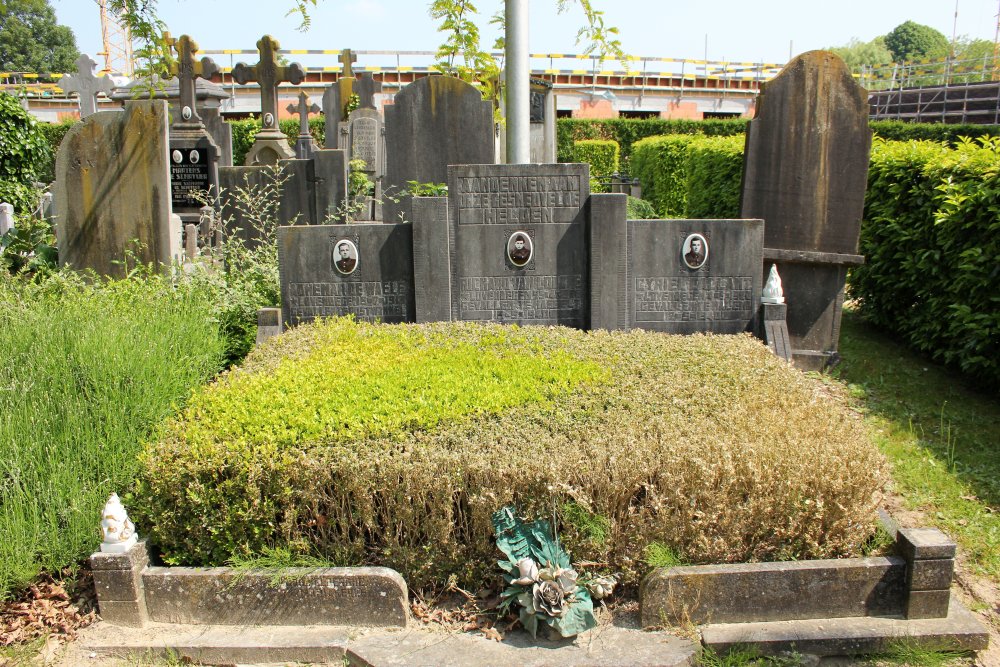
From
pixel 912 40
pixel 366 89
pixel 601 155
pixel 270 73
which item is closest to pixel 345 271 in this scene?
pixel 270 73

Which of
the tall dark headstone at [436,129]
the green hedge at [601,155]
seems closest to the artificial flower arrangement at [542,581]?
the tall dark headstone at [436,129]

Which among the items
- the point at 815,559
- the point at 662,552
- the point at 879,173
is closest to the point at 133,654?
the point at 662,552

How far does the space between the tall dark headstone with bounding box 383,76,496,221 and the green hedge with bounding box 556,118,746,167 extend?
20.5 metres

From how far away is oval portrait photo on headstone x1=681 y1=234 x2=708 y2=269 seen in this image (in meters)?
6.07

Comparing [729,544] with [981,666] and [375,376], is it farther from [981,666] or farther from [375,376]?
[375,376]

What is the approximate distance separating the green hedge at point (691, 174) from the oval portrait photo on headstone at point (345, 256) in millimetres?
4254

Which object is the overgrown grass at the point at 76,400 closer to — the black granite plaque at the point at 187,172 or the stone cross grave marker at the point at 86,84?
the black granite plaque at the point at 187,172

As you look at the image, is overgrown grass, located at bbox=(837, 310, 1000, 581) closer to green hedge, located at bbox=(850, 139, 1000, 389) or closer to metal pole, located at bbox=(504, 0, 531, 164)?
green hedge, located at bbox=(850, 139, 1000, 389)

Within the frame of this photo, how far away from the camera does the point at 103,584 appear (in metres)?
3.22

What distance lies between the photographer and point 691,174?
44.3ft

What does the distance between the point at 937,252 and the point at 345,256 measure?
196 inches

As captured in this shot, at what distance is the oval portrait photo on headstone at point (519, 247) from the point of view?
6.05 m

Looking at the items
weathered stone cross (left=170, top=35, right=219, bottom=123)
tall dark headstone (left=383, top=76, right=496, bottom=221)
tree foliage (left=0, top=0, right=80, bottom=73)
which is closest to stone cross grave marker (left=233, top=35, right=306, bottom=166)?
weathered stone cross (left=170, top=35, right=219, bottom=123)

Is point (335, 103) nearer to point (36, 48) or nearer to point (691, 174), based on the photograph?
point (691, 174)
